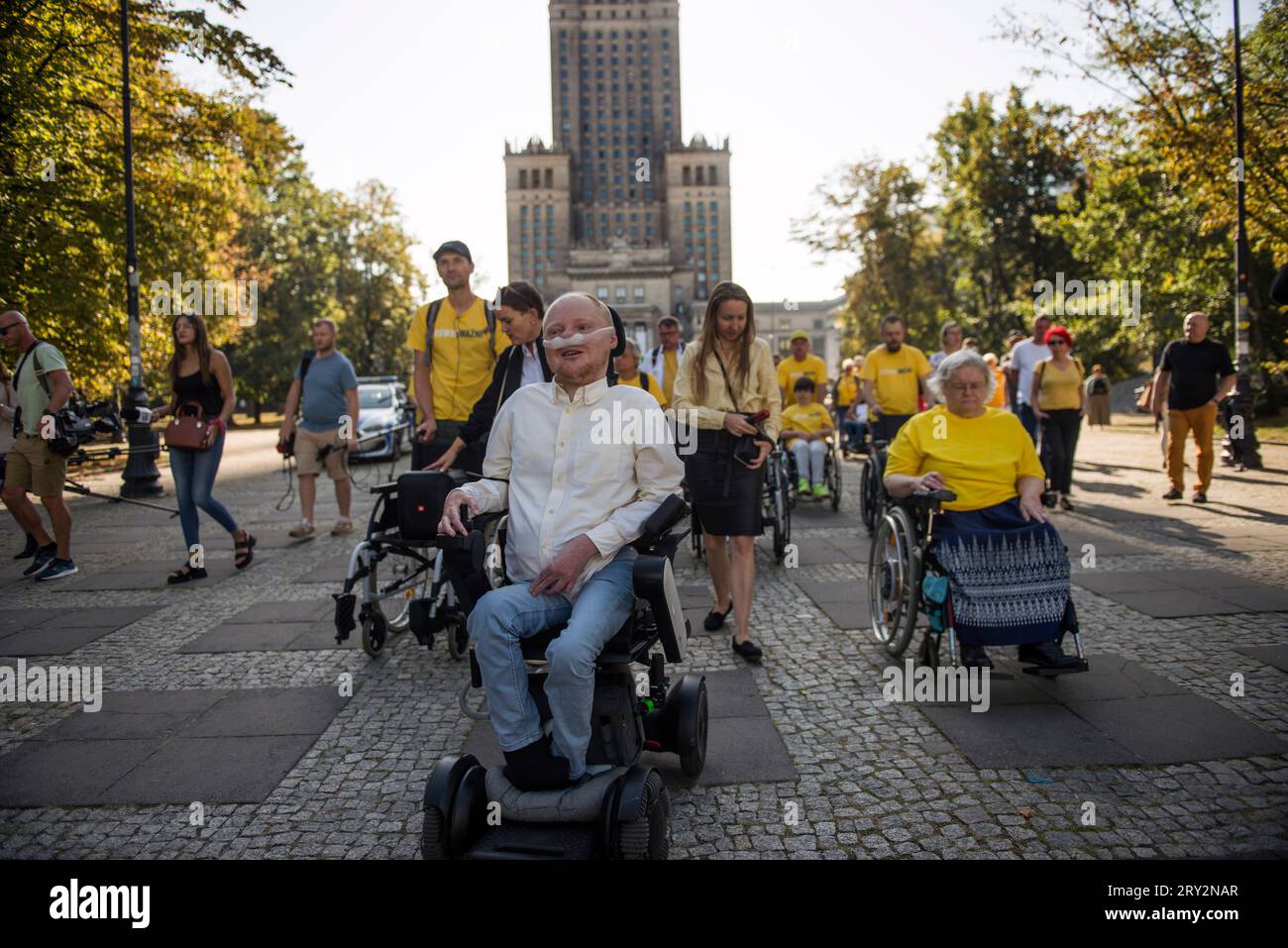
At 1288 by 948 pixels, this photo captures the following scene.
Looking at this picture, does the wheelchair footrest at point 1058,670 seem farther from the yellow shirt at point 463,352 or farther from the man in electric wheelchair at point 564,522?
the yellow shirt at point 463,352

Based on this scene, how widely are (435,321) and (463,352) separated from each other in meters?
0.27

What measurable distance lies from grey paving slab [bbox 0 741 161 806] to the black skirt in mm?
2895

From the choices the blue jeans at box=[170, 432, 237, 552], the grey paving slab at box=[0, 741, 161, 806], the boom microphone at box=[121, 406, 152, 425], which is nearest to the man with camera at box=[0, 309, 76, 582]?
the boom microphone at box=[121, 406, 152, 425]

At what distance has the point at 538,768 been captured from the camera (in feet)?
9.16

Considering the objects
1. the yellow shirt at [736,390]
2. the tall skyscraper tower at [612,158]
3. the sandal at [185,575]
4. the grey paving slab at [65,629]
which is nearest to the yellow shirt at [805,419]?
the yellow shirt at [736,390]

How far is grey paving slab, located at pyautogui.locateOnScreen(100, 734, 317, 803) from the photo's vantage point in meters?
3.43

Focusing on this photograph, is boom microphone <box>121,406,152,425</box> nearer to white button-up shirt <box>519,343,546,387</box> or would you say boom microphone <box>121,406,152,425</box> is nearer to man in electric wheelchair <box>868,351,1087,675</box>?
white button-up shirt <box>519,343,546,387</box>

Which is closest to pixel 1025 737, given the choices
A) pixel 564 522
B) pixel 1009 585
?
pixel 1009 585

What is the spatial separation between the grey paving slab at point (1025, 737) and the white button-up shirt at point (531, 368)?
8.31 feet

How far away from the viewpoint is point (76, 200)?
14.0 meters
